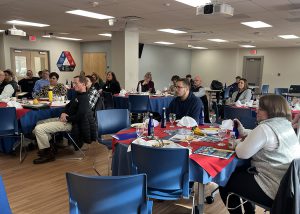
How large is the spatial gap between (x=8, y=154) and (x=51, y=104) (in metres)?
1.03

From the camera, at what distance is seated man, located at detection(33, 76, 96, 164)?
404 cm

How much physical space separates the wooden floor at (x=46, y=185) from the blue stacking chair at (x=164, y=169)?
837mm

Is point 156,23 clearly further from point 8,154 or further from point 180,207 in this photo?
point 180,207

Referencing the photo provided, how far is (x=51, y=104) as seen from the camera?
4.71 m

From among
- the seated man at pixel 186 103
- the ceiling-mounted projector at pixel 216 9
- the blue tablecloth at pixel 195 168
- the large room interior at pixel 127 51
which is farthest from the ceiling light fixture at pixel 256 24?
the blue tablecloth at pixel 195 168

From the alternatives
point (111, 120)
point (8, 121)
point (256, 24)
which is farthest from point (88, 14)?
point (256, 24)

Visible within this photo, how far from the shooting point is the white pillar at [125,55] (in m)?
8.78

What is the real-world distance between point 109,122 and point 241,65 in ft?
44.5

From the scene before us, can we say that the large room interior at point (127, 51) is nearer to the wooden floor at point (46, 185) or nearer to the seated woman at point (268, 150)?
the wooden floor at point (46, 185)

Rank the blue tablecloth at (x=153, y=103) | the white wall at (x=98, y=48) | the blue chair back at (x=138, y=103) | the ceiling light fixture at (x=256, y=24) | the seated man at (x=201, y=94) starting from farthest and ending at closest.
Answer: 1. the white wall at (x=98, y=48)
2. the ceiling light fixture at (x=256, y=24)
3. the blue tablecloth at (x=153, y=103)
4. the blue chair back at (x=138, y=103)
5. the seated man at (x=201, y=94)

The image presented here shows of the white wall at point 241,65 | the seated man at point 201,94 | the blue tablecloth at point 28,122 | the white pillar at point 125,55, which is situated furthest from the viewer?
the white wall at point 241,65

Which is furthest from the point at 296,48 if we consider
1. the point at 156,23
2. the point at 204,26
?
the point at 156,23

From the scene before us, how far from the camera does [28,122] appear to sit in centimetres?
429

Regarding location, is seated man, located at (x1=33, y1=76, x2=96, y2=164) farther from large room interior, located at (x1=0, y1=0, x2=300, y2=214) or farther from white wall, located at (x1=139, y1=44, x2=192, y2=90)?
white wall, located at (x1=139, y1=44, x2=192, y2=90)
